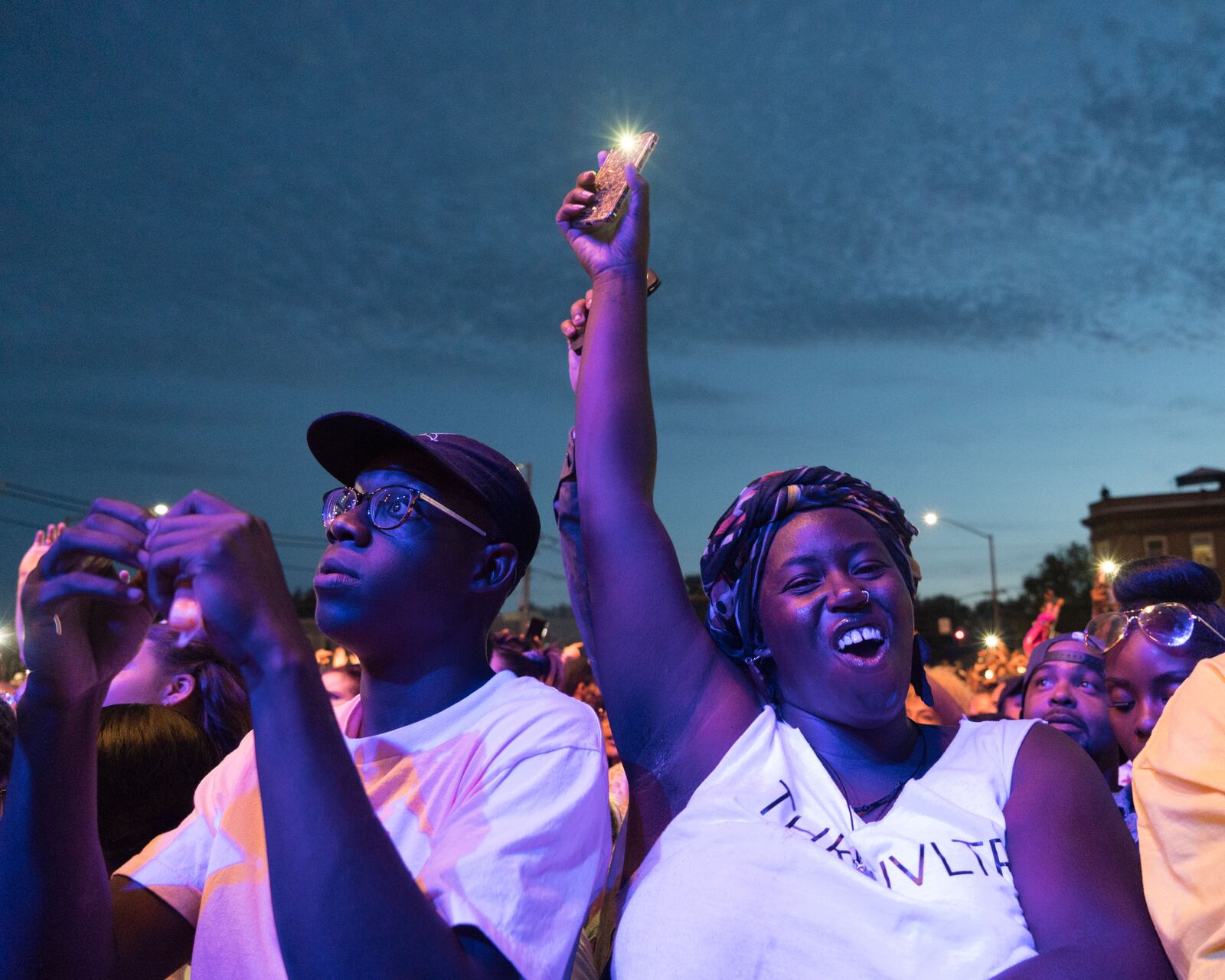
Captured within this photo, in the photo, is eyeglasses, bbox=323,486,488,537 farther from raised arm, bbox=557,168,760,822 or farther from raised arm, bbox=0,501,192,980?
raised arm, bbox=0,501,192,980

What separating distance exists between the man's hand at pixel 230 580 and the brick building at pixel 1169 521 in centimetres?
5556

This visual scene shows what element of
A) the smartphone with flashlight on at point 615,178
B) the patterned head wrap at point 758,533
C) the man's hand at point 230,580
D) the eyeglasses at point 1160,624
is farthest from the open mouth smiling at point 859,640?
the eyeglasses at point 1160,624

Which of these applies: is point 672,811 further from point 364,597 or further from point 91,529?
point 91,529

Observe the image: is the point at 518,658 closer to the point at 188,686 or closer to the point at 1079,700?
the point at 188,686

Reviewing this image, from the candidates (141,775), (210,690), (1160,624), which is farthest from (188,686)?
(1160,624)

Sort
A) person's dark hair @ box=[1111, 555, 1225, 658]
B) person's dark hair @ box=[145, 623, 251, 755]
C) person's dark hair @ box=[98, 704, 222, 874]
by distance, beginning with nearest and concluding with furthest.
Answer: person's dark hair @ box=[98, 704, 222, 874] → person's dark hair @ box=[1111, 555, 1225, 658] → person's dark hair @ box=[145, 623, 251, 755]

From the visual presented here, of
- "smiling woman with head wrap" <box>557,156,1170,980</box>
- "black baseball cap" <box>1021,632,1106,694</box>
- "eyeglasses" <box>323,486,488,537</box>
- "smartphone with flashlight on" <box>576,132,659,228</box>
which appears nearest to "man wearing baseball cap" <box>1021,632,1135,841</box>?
"black baseball cap" <box>1021,632,1106,694</box>

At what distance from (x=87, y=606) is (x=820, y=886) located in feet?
4.91

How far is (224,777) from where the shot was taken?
2.18 meters

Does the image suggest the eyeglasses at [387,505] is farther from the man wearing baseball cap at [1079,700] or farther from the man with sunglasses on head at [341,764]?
the man wearing baseball cap at [1079,700]

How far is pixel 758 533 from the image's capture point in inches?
97.8

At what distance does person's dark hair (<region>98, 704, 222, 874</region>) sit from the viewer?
2801 mm

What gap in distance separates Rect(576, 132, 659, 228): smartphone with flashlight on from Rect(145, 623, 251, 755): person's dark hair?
2.19 meters

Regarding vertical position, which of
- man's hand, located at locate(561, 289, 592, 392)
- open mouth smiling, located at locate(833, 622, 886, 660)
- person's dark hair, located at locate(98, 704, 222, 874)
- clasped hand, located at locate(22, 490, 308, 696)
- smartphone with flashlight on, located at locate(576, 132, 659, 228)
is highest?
smartphone with flashlight on, located at locate(576, 132, 659, 228)
